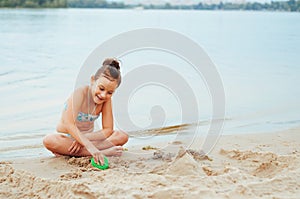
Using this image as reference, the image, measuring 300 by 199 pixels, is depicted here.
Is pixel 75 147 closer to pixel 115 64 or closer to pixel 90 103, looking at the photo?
pixel 90 103

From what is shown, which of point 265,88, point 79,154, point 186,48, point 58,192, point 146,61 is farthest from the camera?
point 186,48

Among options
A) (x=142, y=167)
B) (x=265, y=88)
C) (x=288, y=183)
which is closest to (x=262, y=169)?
(x=288, y=183)

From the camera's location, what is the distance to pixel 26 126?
16.4 feet

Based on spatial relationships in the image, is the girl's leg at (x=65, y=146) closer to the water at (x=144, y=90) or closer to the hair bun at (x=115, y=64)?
the water at (x=144, y=90)

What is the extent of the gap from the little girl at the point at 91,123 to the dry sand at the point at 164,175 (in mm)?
118

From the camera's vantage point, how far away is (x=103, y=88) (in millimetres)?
3773

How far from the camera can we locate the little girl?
12.4 ft

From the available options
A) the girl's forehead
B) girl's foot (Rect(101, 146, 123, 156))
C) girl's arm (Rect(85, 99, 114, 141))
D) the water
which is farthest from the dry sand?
the water

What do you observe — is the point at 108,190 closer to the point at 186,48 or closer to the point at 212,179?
the point at 212,179

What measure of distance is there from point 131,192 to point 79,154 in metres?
1.45

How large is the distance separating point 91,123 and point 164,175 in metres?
1.45

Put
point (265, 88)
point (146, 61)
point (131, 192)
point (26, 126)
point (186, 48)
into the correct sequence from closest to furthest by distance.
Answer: point (131, 192) → point (26, 126) → point (265, 88) → point (146, 61) → point (186, 48)

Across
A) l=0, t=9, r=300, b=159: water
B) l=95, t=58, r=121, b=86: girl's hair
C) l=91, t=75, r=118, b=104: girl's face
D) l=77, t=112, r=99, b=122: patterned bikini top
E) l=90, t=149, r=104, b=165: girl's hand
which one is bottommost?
l=0, t=9, r=300, b=159: water

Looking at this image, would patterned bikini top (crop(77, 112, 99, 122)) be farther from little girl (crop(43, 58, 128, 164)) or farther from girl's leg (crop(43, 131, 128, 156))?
girl's leg (crop(43, 131, 128, 156))
